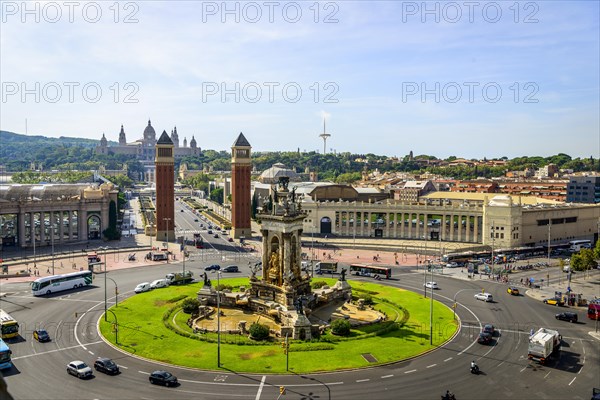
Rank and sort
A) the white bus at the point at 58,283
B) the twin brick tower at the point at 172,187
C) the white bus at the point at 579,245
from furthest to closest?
the twin brick tower at the point at 172,187, the white bus at the point at 579,245, the white bus at the point at 58,283

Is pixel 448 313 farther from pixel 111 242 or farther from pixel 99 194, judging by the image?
pixel 99 194

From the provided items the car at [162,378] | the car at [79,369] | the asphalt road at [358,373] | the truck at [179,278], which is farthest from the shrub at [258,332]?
the truck at [179,278]

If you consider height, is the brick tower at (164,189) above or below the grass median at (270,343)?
above

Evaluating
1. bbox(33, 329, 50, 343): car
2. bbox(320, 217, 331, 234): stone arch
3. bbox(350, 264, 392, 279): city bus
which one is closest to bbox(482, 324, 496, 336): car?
bbox(350, 264, 392, 279): city bus

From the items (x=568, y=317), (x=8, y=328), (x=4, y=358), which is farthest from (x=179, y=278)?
(x=568, y=317)

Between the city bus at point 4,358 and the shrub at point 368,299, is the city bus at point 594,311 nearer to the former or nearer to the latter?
the shrub at point 368,299

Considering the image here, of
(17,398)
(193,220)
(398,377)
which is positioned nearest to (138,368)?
(17,398)

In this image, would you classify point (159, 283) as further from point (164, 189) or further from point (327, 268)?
point (164, 189)
